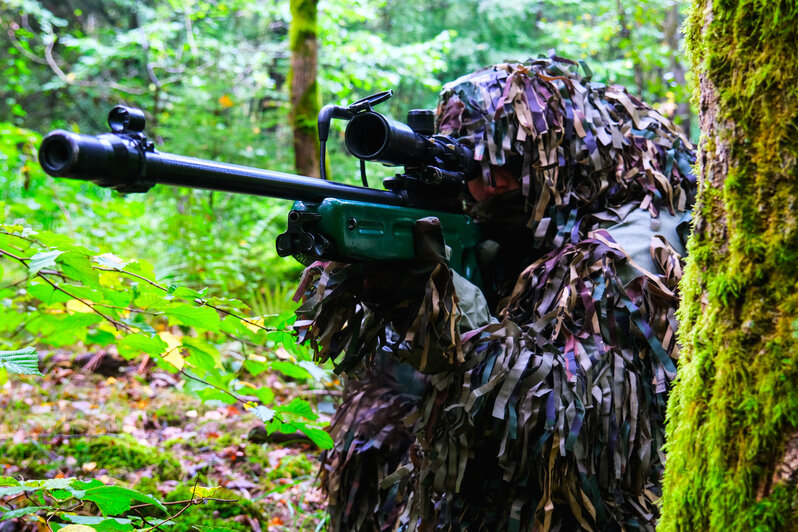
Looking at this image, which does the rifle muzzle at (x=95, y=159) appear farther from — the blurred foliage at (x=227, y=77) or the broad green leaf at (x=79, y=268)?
the blurred foliage at (x=227, y=77)

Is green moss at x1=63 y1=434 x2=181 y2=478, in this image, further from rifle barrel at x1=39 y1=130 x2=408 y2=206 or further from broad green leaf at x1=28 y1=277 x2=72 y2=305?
rifle barrel at x1=39 y1=130 x2=408 y2=206

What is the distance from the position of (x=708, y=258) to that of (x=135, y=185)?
115 cm

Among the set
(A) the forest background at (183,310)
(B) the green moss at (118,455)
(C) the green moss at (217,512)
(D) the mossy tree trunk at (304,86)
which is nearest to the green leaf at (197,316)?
(A) the forest background at (183,310)

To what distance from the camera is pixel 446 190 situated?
2.19m

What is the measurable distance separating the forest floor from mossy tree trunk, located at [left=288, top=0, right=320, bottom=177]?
6.59ft

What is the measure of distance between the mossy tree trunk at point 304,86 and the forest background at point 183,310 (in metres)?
0.24

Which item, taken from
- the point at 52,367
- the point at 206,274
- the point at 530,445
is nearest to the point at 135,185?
the point at 530,445

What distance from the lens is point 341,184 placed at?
5.93 ft

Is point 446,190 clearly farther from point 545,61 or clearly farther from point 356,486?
point 356,486

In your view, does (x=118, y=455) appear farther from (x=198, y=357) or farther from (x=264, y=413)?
(x=264, y=413)

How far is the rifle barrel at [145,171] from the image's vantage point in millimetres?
1220

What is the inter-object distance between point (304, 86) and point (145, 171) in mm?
4190

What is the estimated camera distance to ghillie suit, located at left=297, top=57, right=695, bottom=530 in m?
1.87

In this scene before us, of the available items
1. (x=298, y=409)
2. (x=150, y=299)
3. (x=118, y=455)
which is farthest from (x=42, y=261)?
(x=118, y=455)
